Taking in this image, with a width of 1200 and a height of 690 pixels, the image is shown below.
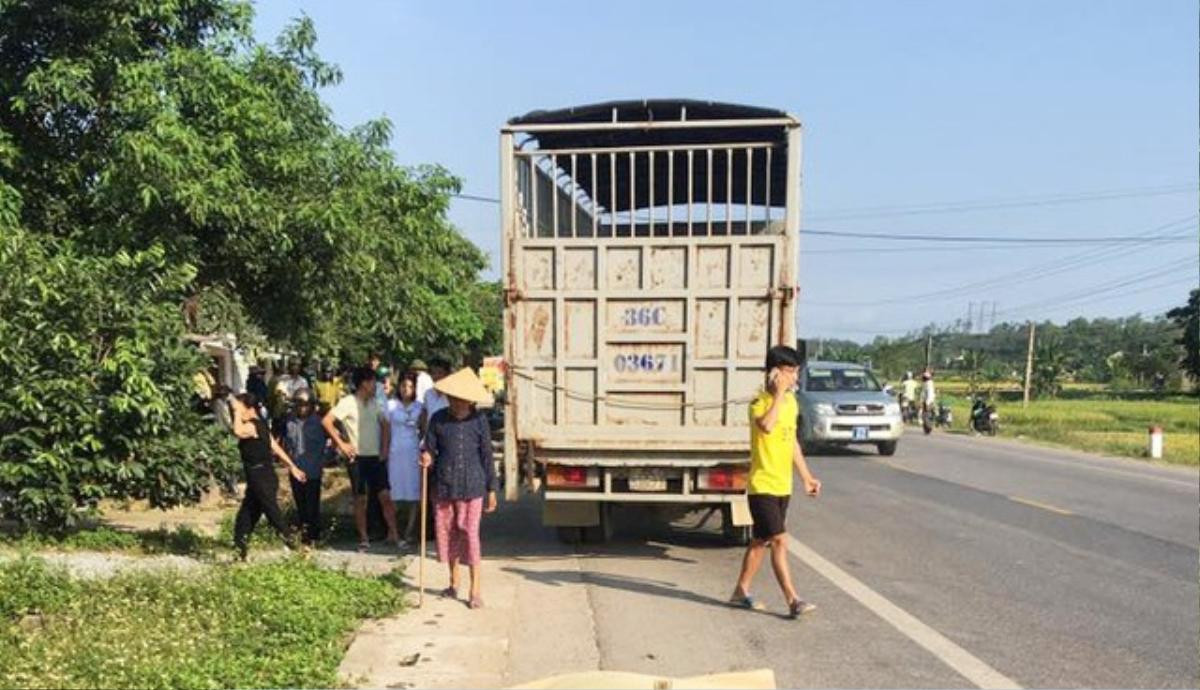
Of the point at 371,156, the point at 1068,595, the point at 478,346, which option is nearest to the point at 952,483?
the point at 1068,595

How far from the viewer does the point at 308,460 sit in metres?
8.42

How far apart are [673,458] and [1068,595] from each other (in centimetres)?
303

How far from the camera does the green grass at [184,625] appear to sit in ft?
15.0

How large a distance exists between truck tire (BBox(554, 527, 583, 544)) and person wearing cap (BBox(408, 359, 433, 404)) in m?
1.79

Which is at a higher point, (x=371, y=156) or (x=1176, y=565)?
(x=371, y=156)

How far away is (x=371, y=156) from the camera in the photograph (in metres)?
11.5

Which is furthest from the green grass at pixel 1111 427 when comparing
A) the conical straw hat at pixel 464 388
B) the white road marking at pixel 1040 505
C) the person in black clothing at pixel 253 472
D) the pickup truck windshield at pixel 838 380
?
the person in black clothing at pixel 253 472

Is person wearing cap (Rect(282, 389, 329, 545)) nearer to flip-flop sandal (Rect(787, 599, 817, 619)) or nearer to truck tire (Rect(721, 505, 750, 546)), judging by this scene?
truck tire (Rect(721, 505, 750, 546))

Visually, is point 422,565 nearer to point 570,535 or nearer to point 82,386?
point 570,535

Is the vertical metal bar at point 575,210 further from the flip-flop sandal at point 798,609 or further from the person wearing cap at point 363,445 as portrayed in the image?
the flip-flop sandal at point 798,609

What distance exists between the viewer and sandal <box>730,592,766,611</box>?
636 centimetres

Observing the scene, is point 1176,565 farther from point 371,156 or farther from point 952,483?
point 371,156

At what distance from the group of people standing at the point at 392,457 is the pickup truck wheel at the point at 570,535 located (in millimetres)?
1358

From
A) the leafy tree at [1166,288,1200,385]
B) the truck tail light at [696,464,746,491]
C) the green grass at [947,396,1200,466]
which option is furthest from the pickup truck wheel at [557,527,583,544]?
the leafy tree at [1166,288,1200,385]
